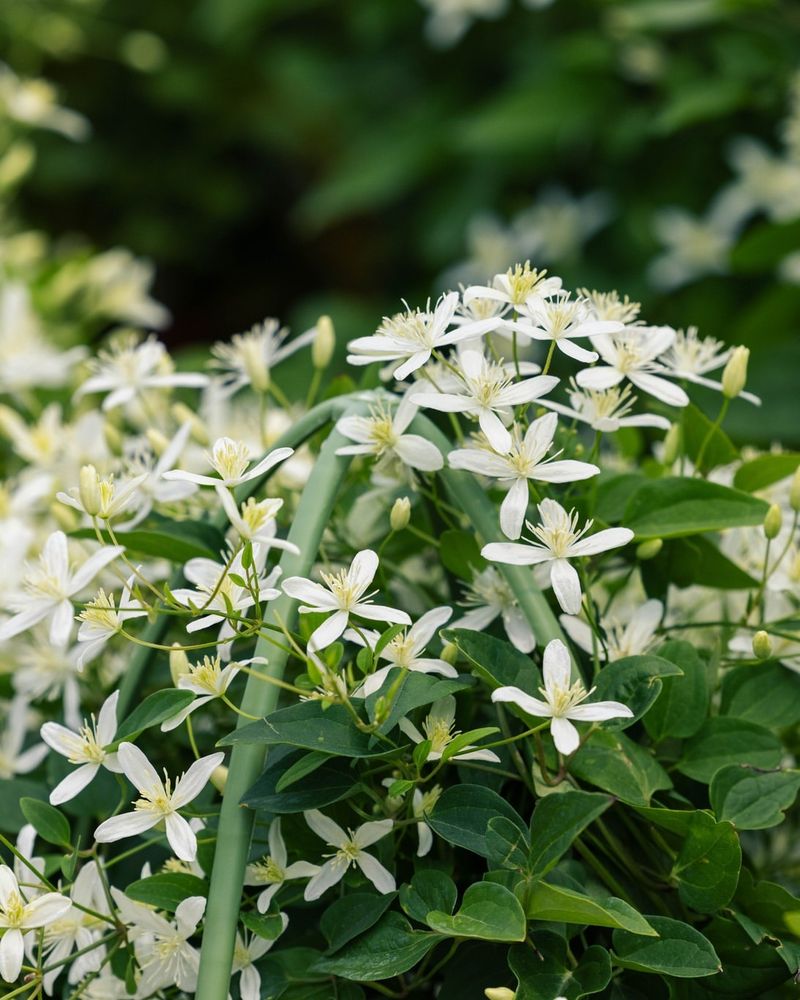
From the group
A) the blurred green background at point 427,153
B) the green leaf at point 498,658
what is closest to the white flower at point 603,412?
the green leaf at point 498,658

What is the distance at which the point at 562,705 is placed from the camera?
398 mm

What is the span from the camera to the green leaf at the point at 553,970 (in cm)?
39

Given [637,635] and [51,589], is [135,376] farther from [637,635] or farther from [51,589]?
[637,635]

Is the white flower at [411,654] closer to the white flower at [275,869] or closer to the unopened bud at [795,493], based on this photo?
the white flower at [275,869]

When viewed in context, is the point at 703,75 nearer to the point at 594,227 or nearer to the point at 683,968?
the point at 594,227

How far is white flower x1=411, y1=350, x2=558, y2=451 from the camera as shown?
427mm

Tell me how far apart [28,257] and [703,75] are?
82 cm

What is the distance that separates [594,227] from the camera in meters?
1.49

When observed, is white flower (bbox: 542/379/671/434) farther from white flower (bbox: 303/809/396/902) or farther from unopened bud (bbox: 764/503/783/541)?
white flower (bbox: 303/809/396/902)

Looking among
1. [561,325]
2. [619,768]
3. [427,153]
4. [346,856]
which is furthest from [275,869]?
[427,153]

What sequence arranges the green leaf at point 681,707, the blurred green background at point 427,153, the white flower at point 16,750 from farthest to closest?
the blurred green background at point 427,153 → the white flower at point 16,750 → the green leaf at point 681,707

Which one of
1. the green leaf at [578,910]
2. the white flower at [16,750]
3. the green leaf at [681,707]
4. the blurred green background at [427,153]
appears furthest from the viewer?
A: the blurred green background at [427,153]

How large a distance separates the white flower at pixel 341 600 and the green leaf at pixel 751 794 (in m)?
0.15

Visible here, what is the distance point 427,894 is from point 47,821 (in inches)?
6.1
